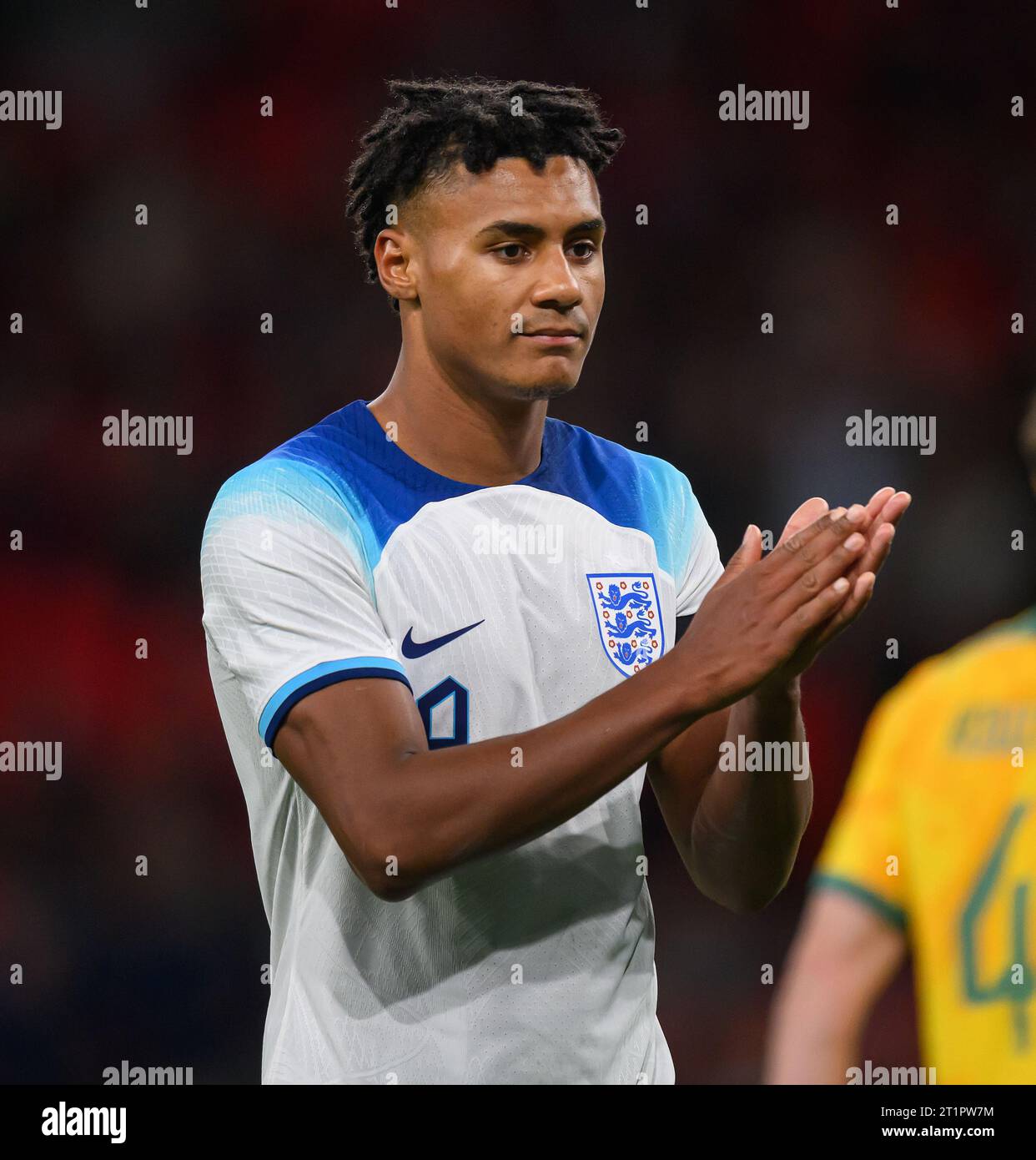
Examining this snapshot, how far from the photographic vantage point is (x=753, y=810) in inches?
85.4

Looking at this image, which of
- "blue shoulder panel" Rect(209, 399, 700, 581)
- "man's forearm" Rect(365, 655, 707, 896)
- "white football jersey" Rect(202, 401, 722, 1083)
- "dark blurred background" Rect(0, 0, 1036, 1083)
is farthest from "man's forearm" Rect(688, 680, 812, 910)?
"dark blurred background" Rect(0, 0, 1036, 1083)

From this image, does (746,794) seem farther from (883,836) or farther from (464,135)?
(464,135)

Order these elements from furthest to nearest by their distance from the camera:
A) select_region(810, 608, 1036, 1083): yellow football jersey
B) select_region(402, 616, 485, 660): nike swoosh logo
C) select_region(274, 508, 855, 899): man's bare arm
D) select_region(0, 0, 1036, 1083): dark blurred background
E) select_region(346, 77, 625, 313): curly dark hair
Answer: select_region(0, 0, 1036, 1083): dark blurred background, select_region(346, 77, 625, 313): curly dark hair, select_region(402, 616, 485, 660): nike swoosh logo, select_region(274, 508, 855, 899): man's bare arm, select_region(810, 608, 1036, 1083): yellow football jersey

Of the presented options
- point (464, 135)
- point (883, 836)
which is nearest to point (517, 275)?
point (464, 135)

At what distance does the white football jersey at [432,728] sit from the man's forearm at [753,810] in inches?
4.3

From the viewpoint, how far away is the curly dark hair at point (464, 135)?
88.7 inches

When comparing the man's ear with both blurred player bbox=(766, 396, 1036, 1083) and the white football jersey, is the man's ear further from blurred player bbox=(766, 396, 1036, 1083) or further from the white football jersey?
blurred player bbox=(766, 396, 1036, 1083)

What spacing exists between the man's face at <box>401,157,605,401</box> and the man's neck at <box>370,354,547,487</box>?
0.04 m

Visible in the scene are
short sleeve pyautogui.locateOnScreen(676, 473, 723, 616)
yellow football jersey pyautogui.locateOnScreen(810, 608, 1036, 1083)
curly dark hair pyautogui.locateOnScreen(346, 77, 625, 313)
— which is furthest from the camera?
short sleeve pyautogui.locateOnScreen(676, 473, 723, 616)

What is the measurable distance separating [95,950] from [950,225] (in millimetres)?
3062

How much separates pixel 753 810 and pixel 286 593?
2.27 feet

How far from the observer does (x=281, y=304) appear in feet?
14.2

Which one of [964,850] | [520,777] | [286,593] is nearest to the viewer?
[964,850]

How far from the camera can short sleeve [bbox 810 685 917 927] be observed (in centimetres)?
136
